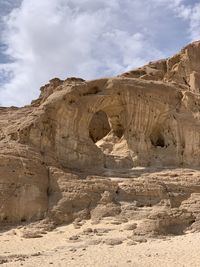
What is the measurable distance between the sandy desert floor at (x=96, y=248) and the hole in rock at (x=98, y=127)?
16427 millimetres

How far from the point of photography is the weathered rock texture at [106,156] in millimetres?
21812

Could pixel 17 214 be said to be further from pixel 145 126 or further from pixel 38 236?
pixel 145 126

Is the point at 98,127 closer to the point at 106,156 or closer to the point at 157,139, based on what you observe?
the point at 157,139

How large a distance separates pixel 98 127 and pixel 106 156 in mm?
9920

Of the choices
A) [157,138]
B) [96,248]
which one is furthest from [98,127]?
[96,248]

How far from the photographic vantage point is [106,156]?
2833 centimetres

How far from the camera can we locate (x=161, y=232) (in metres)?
19.8

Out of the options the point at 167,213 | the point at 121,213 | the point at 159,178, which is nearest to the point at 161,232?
the point at 167,213

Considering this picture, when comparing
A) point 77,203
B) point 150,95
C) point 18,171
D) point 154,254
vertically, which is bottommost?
point 154,254

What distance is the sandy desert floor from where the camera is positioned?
15.4 meters

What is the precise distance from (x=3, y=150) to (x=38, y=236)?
5076 millimetres

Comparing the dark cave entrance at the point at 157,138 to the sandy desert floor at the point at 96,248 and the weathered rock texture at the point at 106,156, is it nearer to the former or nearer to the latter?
the weathered rock texture at the point at 106,156

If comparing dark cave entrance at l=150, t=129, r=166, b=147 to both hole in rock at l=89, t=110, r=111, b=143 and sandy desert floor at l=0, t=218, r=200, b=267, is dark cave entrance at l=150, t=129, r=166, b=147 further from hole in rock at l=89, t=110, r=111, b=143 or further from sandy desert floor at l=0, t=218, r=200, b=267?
sandy desert floor at l=0, t=218, r=200, b=267

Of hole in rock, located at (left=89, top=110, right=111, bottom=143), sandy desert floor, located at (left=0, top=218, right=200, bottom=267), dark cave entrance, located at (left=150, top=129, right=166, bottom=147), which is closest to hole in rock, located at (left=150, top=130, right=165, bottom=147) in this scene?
dark cave entrance, located at (left=150, top=129, right=166, bottom=147)
